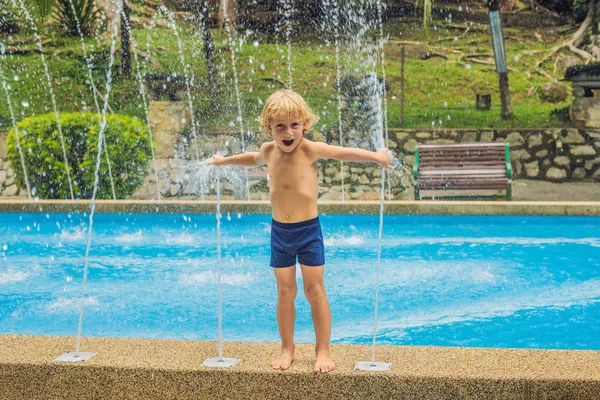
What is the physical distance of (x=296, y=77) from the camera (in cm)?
1496

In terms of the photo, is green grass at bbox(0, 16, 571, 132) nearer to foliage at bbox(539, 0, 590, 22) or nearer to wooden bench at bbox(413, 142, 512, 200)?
A: foliage at bbox(539, 0, 590, 22)

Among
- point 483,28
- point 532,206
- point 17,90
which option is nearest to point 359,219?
point 532,206

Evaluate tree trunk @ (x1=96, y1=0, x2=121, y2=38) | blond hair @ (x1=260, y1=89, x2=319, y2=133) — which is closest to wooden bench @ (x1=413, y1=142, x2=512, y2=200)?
blond hair @ (x1=260, y1=89, x2=319, y2=133)

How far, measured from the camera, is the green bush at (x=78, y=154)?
9820 mm

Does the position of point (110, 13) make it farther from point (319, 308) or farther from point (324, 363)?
point (324, 363)

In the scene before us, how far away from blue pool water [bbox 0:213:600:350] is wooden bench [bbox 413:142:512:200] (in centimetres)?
135

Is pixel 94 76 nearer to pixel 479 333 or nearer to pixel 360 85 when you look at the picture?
pixel 360 85

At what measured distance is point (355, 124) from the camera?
1249 cm

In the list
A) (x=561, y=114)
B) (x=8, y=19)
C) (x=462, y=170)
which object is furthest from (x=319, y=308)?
(x=8, y=19)

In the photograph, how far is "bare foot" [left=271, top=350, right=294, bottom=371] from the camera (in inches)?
116

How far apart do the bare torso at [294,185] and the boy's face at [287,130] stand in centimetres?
7

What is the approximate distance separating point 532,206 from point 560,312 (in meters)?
3.29

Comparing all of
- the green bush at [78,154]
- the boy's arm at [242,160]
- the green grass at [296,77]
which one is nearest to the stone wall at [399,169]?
the green bush at [78,154]

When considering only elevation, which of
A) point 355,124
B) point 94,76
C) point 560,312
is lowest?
point 560,312
